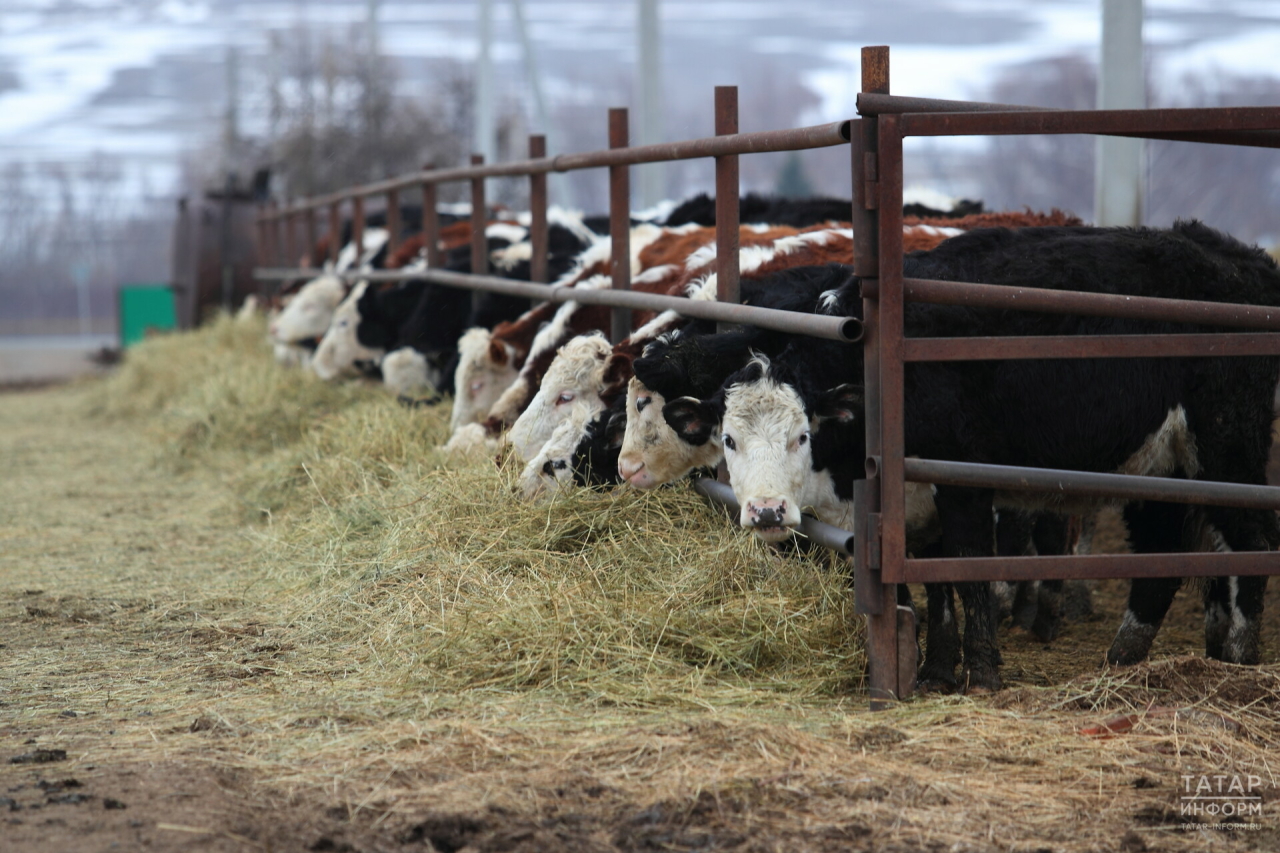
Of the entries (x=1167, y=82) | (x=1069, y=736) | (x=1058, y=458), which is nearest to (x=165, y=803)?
(x=1069, y=736)

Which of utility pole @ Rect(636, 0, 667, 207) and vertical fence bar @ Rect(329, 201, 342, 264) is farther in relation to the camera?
vertical fence bar @ Rect(329, 201, 342, 264)

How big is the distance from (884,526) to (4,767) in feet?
7.97

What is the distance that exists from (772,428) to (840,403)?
0.77 feet

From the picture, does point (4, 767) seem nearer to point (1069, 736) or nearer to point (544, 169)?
point (1069, 736)

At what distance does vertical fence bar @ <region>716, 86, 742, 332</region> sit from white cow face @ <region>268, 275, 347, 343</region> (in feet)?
26.7

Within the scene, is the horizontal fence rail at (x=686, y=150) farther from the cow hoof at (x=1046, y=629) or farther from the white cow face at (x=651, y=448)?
the cow hoof at (x=1046, y=629)

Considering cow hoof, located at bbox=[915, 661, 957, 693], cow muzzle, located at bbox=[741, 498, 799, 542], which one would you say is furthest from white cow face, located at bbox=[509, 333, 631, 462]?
cow hoof, located at bbox=[915, 661, 957, 693]

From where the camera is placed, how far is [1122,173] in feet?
27.5

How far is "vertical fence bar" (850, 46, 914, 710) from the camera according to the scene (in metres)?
3.74

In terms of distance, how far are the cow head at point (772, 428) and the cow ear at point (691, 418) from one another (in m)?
0.22

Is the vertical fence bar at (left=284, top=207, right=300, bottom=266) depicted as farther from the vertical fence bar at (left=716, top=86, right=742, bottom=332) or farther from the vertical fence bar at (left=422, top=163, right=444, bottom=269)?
the vertical fence bar at (left=716, top=86, right=742, bottom=332)

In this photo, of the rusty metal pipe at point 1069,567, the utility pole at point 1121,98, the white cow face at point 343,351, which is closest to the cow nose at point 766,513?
the rusty metal pipe at point 1069,567

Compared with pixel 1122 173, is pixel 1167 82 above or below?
above

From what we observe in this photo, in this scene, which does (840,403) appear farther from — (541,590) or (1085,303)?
(541,590)
